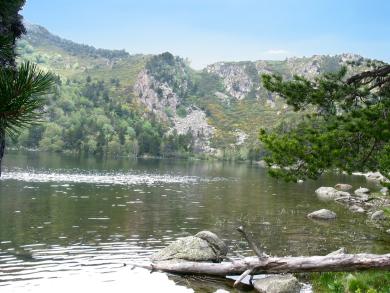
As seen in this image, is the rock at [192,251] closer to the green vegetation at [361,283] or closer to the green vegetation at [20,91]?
the green vegetation at [361,283]

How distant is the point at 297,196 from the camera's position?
76375 millimetres

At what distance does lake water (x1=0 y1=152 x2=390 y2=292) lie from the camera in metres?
26.0

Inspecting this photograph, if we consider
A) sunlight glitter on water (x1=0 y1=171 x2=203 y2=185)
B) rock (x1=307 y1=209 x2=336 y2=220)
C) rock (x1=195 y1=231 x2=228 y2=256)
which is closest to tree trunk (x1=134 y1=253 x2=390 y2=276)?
rock (x1=195 y1=231 x2=228 y2=256)

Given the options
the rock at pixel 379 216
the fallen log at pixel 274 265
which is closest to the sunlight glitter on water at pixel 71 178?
the rock at pixel 379 216

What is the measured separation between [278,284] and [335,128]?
8.63 metres

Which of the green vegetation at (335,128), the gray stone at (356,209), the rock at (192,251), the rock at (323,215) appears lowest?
the gray stone at (356,209)

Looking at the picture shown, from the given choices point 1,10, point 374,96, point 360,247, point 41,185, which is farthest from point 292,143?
point 41,185

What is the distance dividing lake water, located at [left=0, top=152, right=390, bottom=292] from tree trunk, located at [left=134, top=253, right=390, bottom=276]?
36.7 inches

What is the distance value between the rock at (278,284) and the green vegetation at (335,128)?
5.42 meters

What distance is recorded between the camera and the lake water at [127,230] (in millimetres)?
25953

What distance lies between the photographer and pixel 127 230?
42094 millimetres

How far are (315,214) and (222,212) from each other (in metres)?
11.1

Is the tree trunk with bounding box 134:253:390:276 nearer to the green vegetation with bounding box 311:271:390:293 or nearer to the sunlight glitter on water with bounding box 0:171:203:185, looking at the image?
the green vegetation with bounding box 311:271:390:293

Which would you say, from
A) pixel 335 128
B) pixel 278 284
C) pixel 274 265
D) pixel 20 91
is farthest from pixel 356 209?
pixel 20 91
